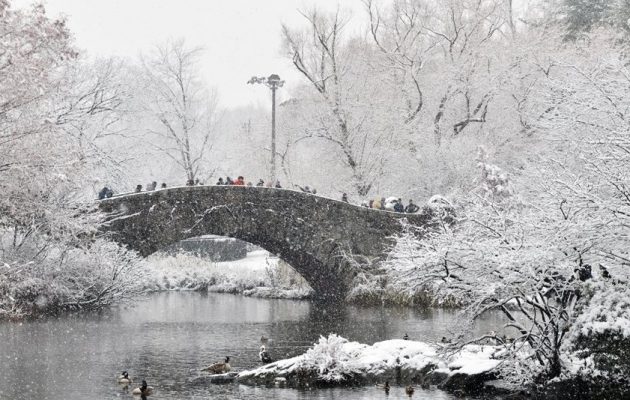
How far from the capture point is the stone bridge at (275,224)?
84.2 feet

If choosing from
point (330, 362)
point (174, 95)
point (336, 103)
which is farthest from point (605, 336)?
point (174, 95)

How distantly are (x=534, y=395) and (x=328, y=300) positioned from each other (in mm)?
16672

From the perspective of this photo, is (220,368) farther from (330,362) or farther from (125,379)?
(330,362)

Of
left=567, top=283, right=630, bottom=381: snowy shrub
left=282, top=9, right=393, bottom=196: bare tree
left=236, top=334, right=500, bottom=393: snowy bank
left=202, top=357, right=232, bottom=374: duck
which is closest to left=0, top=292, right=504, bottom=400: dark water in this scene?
left=202, top=357, right=232, bottom=374: duck

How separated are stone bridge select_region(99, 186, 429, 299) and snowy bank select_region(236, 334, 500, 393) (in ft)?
33.7

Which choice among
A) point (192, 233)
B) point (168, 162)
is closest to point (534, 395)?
point (192, 233)

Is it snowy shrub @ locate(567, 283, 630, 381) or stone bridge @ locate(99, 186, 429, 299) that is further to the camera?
stone bridge @ locate(99, 186, 429, 299)

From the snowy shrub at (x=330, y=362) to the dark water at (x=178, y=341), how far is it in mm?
556

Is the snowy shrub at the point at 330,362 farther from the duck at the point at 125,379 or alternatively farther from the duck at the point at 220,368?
the duck at the point at 125,379

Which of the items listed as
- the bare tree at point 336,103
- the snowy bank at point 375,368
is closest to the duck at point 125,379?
the snowy bank at point 375,368

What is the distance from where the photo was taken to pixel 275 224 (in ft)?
90.9

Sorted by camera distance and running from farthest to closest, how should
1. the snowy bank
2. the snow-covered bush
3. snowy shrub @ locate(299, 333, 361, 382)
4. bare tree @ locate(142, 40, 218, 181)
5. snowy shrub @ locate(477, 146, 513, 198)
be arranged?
bare tree @ locate(142, 40, 218, 181) < snowy shrub @ locate(477, 146, 513, 198) < the snow-covered bush < snowy shrub @ locate(299, 333, 361, 382) < the snowy bank

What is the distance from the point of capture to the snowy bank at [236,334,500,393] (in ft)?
51.2

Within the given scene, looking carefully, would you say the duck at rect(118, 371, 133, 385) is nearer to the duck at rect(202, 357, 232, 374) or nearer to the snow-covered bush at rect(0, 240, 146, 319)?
the duck at rect(202, 357, 232, 374)
